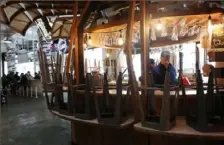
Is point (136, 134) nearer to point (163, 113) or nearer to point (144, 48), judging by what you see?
point (163, 113)

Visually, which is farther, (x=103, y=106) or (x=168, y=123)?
(x=103, y=106)

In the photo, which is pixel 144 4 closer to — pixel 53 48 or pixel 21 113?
Answer: pixel 21 113

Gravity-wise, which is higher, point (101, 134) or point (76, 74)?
point (76, 74)

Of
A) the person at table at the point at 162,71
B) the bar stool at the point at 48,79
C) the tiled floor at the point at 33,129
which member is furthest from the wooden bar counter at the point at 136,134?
Answer: the tiled floor at the point at 33,129

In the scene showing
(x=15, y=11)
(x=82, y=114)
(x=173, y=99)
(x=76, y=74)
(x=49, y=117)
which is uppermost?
(x=15, y=11)

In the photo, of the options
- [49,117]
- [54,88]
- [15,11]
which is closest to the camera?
[54,88]

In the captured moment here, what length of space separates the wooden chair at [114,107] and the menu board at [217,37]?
107 inches

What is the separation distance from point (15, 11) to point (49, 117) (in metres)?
3.83

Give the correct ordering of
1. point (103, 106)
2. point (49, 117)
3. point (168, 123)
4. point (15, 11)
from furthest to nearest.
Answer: point (49, 117)
point (15, 11)
point (103, 106)
point (168, 123)

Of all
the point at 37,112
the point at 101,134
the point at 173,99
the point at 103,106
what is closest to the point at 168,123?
the point at 173,99

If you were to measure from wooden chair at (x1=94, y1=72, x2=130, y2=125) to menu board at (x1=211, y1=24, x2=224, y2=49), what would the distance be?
2.72m

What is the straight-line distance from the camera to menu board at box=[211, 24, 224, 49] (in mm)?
5438

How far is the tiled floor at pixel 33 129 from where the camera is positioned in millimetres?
6031

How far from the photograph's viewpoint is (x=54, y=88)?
14.9 ft
